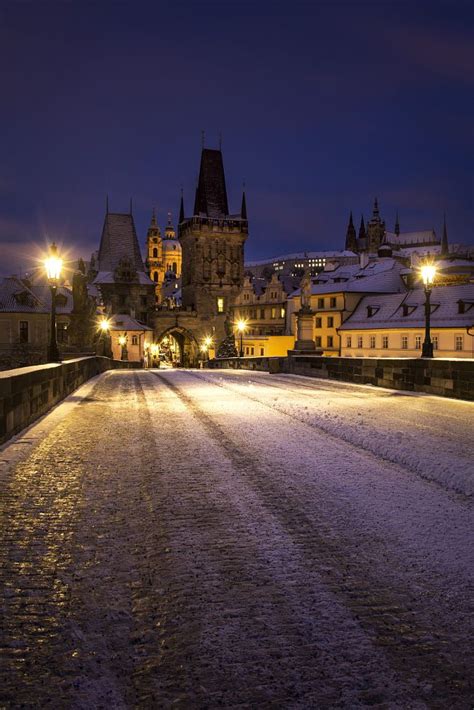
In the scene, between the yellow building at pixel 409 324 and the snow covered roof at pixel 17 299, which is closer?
the yellow building at pixel 409 324

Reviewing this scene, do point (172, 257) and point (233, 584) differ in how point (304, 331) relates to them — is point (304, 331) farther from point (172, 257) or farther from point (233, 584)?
point (172, 257)

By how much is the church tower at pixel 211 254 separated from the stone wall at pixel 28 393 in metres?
67.6

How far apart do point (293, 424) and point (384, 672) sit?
259 inches

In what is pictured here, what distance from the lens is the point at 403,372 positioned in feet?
51.6

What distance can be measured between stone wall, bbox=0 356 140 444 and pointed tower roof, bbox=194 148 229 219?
73391 mm

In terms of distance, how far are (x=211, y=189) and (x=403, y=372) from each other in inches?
2987

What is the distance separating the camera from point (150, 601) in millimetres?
3047

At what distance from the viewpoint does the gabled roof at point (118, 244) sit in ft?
269

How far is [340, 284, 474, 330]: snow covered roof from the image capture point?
49638 millimetres

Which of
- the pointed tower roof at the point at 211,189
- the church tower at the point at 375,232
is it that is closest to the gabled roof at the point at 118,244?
the pointed tower roof at the point at 211,189

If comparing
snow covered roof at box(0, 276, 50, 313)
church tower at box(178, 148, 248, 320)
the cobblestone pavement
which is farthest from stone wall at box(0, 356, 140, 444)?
church tower at box(178, 148, 248, 320)

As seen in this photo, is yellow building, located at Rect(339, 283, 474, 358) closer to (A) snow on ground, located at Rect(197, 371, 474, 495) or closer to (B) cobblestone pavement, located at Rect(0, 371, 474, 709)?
(A) snow on ground, located at Rect(197, 371, 474, 495)

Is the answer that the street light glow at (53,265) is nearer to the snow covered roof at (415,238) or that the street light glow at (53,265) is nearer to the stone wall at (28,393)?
the stone wall at (28,393)

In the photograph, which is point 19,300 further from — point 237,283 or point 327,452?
point 327,452
